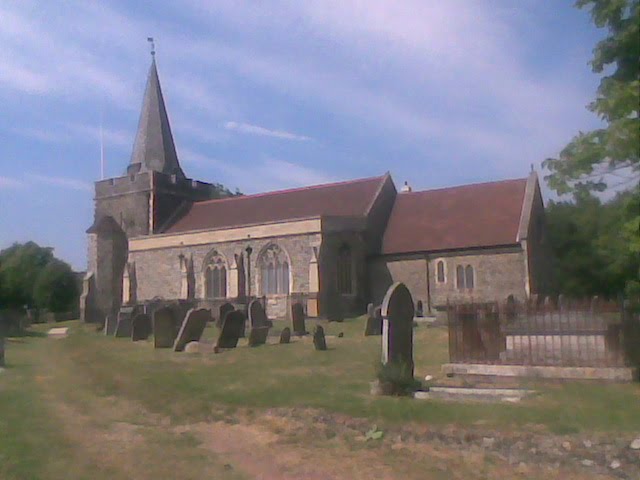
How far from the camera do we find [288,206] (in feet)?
136

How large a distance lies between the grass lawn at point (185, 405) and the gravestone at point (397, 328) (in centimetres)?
75

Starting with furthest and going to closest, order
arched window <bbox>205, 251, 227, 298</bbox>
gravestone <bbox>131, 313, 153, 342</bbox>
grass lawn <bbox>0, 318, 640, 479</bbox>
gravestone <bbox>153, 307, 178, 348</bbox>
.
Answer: arched window <bbox>205, 251, 227, 298</bbox>
gravestone <bbox>131, 313, 153, 342</bbox>
gravestone <bbox>153, 307, 178, 348</bbox>
grass lawn <bbox>0, 318, 640, 479</bbox>

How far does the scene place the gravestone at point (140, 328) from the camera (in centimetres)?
2414

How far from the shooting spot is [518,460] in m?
6.96

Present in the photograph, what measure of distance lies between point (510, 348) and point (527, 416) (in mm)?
4686

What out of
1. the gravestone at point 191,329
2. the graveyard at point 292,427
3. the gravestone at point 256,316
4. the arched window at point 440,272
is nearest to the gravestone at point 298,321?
the gravestone at point 256,316

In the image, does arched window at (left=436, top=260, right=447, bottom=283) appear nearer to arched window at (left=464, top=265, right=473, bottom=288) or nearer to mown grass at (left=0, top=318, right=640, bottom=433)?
arched window at (left=464, top=265, right=473, bottom=288)

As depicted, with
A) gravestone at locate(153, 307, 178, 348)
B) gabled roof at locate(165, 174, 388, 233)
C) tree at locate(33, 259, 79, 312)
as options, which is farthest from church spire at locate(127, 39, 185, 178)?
gravestone at locate(153, 307, 178, 348)

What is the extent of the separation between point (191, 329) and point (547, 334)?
32.2 feet

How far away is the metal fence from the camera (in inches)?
467

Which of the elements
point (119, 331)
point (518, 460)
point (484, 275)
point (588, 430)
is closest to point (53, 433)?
point (518, 460)

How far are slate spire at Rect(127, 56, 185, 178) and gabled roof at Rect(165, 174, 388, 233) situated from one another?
588cm

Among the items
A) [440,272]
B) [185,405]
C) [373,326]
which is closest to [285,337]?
[373,326]

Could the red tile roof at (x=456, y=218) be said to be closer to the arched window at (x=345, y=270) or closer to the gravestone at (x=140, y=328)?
the arched window at (x=345, y=270)
